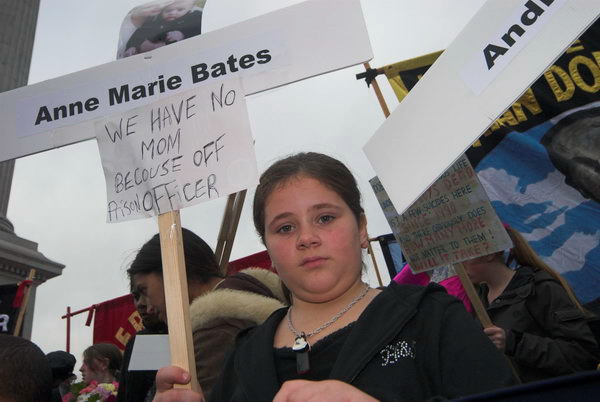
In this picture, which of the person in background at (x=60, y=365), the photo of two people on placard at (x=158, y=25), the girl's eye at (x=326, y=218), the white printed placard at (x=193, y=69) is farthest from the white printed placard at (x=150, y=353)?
the person in background at (x=60, y=365)

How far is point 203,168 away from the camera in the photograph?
4.90 ft

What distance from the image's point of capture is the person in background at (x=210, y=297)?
5.40ft

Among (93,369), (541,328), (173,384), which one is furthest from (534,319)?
(93,369)

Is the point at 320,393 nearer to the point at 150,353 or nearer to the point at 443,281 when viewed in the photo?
the point at 150,353

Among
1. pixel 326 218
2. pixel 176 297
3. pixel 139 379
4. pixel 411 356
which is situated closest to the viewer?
pixel 411 356

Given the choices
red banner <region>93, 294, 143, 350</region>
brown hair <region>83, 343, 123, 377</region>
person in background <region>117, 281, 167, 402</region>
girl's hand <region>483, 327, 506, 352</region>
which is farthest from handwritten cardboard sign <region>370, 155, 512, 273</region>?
red banner <region>93, 294, 143, 350</region>

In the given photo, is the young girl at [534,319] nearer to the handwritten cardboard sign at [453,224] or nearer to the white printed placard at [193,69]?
the handwritten cardboard sign at [453,224]

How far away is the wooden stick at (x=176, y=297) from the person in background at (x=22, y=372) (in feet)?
2.79

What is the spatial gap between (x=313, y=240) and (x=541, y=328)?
1474 millimetres

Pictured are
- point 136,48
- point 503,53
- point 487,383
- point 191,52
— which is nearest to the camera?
point 487,383

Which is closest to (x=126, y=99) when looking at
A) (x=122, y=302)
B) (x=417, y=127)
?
(x=417, y=127)

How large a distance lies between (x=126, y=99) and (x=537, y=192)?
2.26 meters

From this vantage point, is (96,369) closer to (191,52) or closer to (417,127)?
(191,52)

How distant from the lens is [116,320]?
22.6 ft
